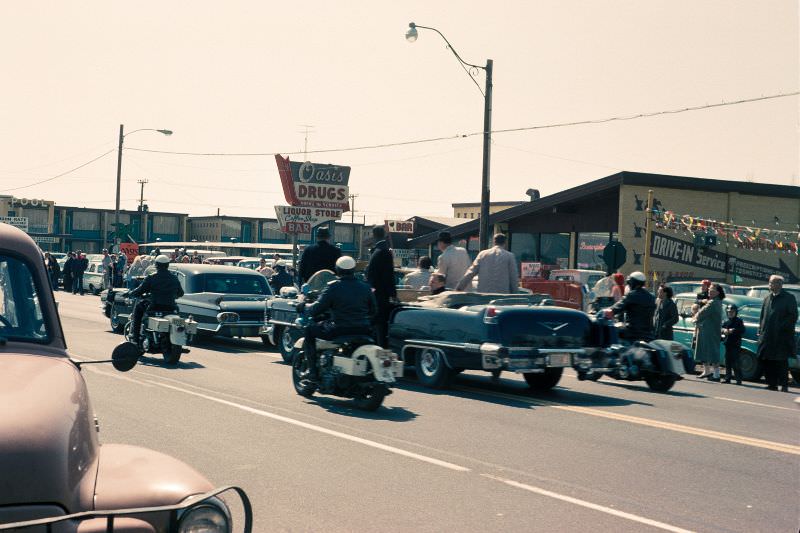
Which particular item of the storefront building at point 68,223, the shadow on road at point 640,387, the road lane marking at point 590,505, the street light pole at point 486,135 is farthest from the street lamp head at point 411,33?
the storefront building at point 68,223

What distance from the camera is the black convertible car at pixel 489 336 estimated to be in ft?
42.3

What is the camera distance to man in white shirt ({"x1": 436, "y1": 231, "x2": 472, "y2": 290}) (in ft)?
53.2

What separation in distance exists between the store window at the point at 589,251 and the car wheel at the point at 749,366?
1881 centimetres

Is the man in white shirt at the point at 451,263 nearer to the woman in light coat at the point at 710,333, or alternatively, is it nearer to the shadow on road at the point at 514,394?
the shadow on road at the point at 514,394

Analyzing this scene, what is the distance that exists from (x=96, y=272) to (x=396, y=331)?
1392 inches

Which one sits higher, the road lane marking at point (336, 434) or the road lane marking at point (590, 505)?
the road lane marking at point (590, 505)

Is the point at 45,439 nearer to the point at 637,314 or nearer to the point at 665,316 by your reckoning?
the point at 637,314

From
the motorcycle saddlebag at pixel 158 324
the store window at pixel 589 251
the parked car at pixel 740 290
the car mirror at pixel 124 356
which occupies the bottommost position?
the motorcycle saddlebag at pixel 158 324

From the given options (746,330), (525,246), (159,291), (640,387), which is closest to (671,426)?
(640,387)

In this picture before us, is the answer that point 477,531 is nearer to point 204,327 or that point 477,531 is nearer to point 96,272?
point 204,327

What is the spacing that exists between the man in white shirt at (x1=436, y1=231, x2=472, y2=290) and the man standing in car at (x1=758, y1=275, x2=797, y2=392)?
5.33 metres

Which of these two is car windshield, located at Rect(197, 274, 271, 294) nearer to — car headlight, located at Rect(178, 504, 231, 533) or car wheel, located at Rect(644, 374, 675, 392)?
car wheel, located at Rect(644, 374, 675, 392)

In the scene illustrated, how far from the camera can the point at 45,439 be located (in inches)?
135

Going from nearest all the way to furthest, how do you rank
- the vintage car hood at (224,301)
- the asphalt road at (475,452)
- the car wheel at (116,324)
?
the asphalt road at (475,452) → the vintage car hood at (224,301) → the car wheel at (116,324)
